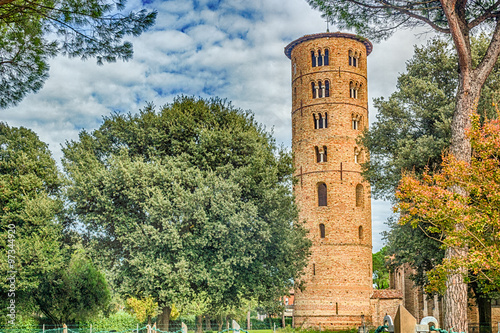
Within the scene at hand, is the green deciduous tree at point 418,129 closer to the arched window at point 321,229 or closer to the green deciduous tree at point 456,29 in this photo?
the green deciduous tree at point 456,29

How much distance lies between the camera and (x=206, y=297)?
75.6 feet

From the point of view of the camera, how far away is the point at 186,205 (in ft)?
74.3

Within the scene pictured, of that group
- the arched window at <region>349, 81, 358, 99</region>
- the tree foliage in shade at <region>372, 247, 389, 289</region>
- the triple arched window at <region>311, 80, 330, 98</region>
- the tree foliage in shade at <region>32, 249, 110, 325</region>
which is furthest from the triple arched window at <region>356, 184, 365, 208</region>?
the tree foliage in shade at <region>372, 247, 389, 289</region>

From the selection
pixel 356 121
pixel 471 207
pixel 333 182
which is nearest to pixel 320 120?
pixel 356 121

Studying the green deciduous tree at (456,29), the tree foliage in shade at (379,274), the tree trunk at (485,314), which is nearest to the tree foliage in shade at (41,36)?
the green deciduous tree at (456,29)

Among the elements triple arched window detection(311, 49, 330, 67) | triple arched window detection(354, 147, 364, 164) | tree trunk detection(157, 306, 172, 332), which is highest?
triple arched window detection(311, 49, 330, 67)

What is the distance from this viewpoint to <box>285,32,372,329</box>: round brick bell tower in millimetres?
41531

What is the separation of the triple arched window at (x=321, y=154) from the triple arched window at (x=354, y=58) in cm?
765

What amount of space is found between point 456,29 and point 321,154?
94.7 ft

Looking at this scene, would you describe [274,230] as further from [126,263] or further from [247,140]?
[126,263]

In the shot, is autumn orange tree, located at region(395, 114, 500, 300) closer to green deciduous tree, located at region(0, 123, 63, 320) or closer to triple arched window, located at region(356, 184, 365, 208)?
green deciduous tree, located at region(0, 123, 63, 320)

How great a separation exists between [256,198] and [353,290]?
20.3m

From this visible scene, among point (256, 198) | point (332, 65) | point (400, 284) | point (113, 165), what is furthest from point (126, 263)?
point (400, 284)

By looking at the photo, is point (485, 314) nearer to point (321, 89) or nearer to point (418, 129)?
point (418, 129)
